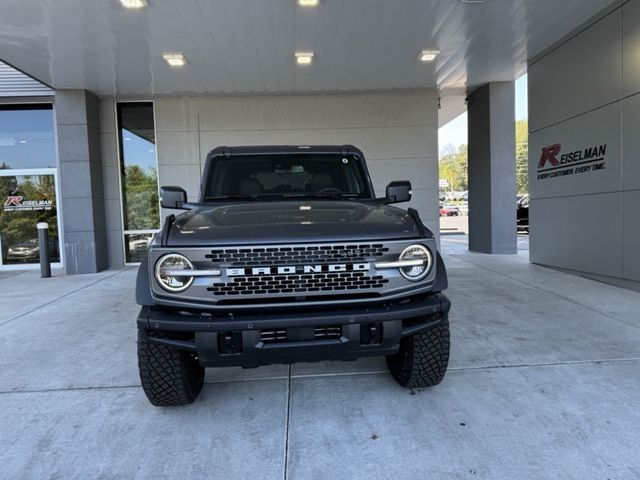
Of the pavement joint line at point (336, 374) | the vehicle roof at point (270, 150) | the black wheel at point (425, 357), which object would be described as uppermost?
the vehicle roof at point (270, 150)

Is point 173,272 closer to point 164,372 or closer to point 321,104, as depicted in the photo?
point 164,372

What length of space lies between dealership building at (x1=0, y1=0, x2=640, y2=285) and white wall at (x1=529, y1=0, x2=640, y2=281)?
0.09ft

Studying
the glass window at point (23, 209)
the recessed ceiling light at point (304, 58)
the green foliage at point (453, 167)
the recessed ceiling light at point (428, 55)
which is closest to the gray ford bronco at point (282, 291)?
the recessed ceiling light at point (304, 58)

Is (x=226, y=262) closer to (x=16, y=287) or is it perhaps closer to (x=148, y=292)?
(x=148, y=292)

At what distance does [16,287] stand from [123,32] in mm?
4917

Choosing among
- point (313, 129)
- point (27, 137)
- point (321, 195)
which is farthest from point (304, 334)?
point (27, 137)

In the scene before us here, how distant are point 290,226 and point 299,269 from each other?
0.27 m

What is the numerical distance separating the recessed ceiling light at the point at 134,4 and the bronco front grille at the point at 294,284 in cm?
516

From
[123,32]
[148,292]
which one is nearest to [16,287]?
[123,32]

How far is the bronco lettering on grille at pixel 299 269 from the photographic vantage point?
7.86 ft

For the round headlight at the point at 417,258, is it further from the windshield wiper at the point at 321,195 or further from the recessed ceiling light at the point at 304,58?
the recessed ceiling light at the point at 304,58

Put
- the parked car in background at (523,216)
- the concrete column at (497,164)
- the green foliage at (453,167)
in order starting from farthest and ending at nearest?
1. the green foliage at (453,167)
2. the parked car in background at (523,216)
3. the concrete column at (497,164)

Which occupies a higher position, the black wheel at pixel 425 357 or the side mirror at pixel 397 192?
the side mirror at pixel 397 192

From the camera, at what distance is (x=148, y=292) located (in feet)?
8.14
